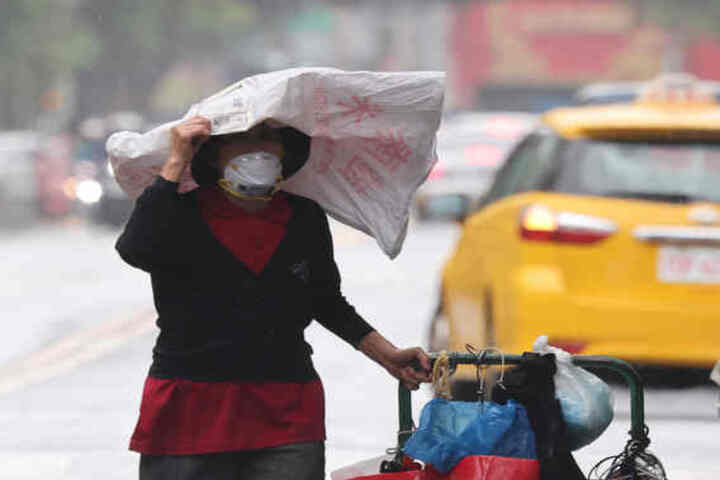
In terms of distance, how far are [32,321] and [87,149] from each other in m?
17.5

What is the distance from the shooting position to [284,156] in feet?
14.6

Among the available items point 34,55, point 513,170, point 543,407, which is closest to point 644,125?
point 513,170

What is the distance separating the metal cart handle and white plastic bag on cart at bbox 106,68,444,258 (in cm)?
52

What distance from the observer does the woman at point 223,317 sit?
430 centimetres

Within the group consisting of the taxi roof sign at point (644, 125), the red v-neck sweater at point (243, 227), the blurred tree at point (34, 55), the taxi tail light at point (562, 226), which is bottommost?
the red v-neck sweater at point (243, 227)

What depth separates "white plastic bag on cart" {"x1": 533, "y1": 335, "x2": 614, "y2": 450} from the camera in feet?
13.3

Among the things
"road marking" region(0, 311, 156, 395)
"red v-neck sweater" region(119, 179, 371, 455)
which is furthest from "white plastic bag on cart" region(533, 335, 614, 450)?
"road marking" region(0, 311, 156, 395)

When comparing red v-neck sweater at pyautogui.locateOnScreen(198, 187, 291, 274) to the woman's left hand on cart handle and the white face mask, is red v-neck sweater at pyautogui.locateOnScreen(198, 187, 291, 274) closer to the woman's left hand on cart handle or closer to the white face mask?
the white face mask

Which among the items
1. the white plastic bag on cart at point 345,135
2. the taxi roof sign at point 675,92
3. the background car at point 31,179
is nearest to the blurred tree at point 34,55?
the background car at point 31,179

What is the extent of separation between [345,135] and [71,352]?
27.5 ft

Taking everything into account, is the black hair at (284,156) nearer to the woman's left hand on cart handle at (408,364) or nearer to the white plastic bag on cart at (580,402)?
the woman's left hand on cart handle at (408,364)

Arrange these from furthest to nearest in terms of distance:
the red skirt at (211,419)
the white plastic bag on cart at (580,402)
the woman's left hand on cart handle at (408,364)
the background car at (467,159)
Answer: the background car at (467,159)
the woman's left hand on cart handle at (408,364)
the red skirt at (211,419)
the white plastic bag on cart at (580,402)

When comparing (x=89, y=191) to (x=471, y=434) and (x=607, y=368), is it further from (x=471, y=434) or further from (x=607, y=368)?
(x=471, y=434)

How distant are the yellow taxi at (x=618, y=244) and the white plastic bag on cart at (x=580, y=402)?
424 centimetres
